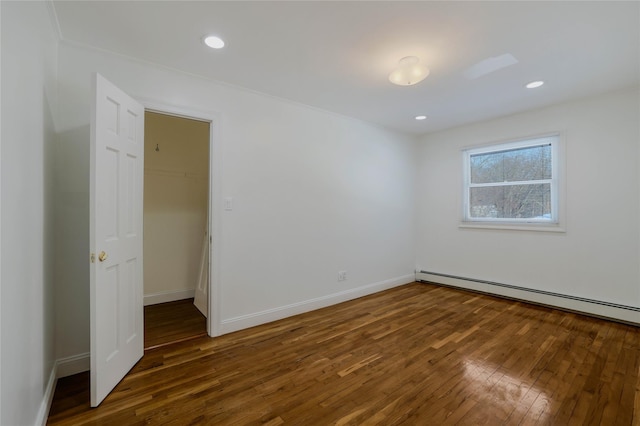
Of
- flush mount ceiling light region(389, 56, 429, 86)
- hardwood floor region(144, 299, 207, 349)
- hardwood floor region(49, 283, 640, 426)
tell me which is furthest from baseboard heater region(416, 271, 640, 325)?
hardwood floor region(144, 299, 207, 349)

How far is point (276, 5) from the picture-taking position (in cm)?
173

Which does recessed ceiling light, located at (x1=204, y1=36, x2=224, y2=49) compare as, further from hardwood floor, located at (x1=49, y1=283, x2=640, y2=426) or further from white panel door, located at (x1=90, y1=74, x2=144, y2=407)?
hardwood floor, located at (x1=49, y1=283, x2=640, y2=426)

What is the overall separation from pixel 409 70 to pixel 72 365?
3.58 m

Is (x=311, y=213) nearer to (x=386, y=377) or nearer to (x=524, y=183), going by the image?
(x=386, y=377)

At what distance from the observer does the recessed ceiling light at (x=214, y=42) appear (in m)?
2.05

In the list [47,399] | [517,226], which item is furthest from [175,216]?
[517,226]

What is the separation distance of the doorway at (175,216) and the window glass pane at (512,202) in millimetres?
4086

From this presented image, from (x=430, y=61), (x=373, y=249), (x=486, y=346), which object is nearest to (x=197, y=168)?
(x=373, y=249)

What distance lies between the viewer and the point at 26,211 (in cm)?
138

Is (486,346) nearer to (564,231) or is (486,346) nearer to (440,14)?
(564,231)

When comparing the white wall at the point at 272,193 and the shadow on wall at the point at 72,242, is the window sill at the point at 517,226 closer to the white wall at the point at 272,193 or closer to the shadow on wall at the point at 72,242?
the white wall at the point at 272,193

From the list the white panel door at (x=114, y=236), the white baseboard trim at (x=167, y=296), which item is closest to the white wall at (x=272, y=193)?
the white panel door at (x=114, y=236)

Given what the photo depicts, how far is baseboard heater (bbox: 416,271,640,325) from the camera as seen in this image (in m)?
2.99

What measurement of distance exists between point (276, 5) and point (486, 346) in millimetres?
3247
